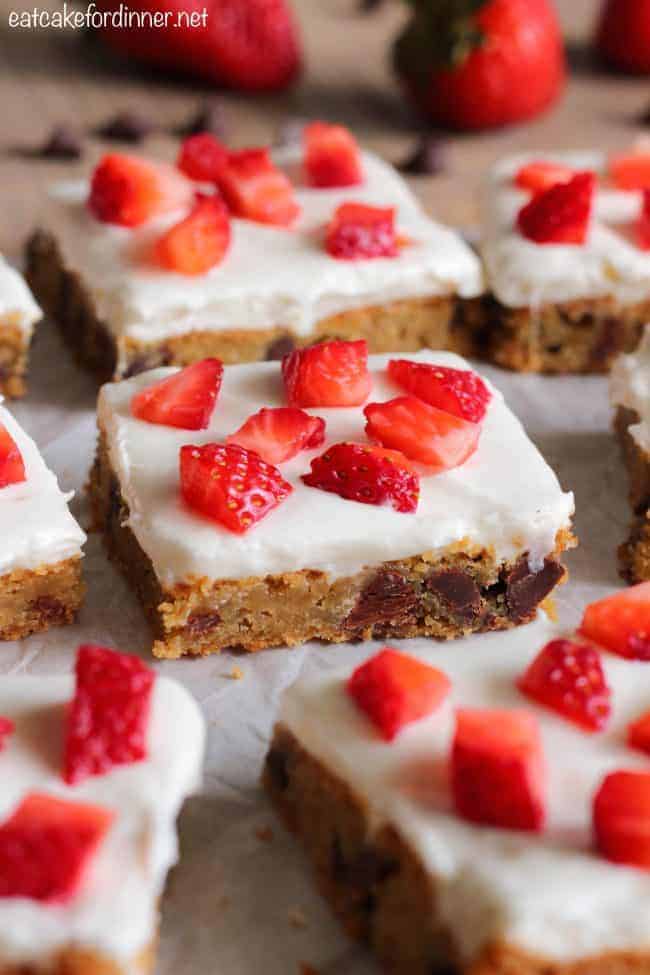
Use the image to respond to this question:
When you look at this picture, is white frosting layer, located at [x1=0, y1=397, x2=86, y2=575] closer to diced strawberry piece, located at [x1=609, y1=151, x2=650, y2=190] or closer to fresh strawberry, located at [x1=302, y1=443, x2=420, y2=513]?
fresh strawberry, located at [x1=302, y1=443, x2=420, y2=513]

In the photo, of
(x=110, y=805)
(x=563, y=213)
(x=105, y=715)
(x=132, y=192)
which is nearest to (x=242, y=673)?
(x=105, y=715)

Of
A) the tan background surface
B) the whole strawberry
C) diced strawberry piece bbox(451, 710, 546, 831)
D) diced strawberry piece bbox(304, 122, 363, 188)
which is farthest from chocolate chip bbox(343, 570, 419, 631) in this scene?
the whole strawberry

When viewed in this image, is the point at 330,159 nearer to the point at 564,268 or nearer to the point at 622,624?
the point at 564,268

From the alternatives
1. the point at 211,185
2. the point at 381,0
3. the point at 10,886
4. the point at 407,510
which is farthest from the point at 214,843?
the point at 381,0

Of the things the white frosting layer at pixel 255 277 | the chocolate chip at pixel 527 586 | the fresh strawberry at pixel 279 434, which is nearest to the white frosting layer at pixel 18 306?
the white frosting layer at pixel 255 277

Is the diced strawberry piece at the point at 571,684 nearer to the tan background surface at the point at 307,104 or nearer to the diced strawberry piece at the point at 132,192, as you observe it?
the diced strawberry piece at the point at 132,192

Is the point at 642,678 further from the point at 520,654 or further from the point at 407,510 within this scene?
the point at 407,510
